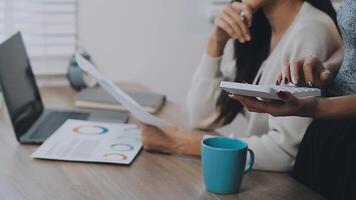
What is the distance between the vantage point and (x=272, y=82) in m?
1.60

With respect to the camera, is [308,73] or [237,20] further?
[237,20]

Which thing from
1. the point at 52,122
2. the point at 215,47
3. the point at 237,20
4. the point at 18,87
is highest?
the point at 237,20

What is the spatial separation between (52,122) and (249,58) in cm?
60

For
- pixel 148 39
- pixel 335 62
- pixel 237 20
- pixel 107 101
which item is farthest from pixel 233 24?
pixel 148 39

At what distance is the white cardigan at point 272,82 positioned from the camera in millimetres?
1445

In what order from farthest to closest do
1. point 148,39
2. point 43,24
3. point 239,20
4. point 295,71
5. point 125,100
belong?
point 148,39
point 43,24
point 239,20
point 125,100
point 295,71

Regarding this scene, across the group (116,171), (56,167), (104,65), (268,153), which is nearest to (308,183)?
(268,153)

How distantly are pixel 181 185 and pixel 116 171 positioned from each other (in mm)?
159

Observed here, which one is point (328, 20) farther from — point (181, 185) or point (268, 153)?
point (181, 185)

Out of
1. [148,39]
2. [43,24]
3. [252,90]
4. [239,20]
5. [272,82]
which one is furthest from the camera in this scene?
→ [148,39]

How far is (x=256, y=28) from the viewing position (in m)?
1.87

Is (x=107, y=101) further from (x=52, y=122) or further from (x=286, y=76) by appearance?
(x=286, y=76)

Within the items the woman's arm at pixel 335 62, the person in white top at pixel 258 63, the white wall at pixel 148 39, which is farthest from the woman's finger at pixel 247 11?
the white wall at pixel 148 39

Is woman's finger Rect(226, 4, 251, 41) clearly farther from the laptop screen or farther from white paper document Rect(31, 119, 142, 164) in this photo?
the laptop screen
